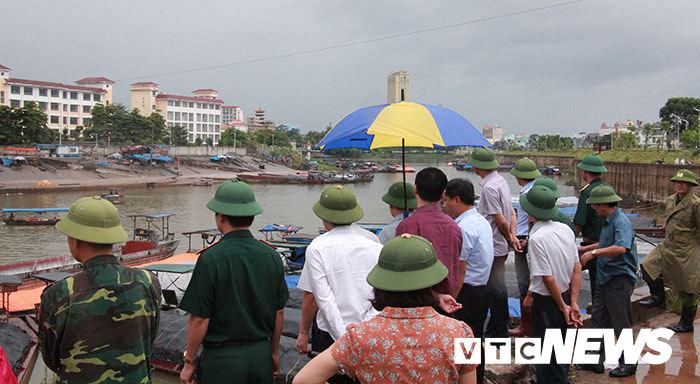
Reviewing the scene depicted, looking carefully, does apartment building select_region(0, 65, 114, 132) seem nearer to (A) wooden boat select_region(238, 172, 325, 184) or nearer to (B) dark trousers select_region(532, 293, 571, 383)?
(A) wooden boat select_region(238, 172, 325, 184)

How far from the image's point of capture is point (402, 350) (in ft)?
Answer: 6.11

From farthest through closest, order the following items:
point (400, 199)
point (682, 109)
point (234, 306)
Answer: point (682, 109)
point (400, 199)
point (234, 306)

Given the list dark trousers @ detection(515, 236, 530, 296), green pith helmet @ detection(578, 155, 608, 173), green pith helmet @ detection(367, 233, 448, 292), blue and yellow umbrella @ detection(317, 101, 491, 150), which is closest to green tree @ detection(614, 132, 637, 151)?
green pith helmet @ detection(578, 155, 608, 173)

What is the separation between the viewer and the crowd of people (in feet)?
6.27

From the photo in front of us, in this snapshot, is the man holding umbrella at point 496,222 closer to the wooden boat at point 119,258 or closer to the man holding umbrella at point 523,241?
the man holding umbrella at point 523,241

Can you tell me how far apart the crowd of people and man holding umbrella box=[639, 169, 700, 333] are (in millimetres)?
1153

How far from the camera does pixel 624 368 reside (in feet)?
13.5

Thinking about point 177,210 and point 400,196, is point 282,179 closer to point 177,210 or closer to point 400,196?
point 177,210

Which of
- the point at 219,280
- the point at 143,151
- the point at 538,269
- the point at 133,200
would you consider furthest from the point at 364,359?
the point at 143,151

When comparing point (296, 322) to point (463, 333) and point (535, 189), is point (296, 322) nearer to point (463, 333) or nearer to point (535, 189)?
point (535, 189)

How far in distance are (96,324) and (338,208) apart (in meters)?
1.36

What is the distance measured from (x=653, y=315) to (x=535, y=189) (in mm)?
3205

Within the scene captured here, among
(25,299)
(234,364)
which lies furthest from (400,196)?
(25,299)

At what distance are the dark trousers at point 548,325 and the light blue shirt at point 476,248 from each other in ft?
1.53
